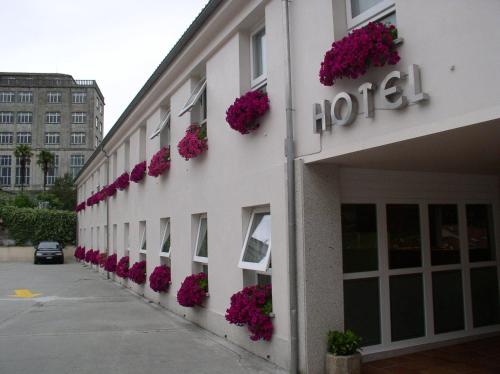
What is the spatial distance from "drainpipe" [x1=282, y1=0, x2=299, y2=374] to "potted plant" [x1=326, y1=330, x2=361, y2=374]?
0.42 metres

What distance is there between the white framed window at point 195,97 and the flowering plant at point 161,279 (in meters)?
4.03

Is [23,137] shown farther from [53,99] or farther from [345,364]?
[345,364]

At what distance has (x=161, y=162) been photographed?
12195 millimetres

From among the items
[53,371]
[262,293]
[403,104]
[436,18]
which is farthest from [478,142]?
[53,371]

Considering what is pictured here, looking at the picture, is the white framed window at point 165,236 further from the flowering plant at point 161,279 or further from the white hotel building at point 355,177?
the white hotel building at point 355,177

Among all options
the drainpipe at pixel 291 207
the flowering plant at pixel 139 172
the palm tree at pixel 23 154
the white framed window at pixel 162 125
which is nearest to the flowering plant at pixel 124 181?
the flowering plant at pixel 139 172

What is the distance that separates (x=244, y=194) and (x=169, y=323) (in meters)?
3.88

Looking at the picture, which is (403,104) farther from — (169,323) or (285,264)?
(169,323)

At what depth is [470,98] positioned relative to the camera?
12.9 feet

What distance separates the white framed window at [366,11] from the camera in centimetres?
512

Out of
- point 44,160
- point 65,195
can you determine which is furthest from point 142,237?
point 44,160

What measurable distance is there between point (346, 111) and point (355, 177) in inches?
60.2

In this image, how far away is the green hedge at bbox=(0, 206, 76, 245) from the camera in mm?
39188

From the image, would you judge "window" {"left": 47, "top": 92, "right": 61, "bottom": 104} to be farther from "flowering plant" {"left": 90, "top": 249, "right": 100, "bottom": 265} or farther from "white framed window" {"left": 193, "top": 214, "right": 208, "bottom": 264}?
"white framed window" {"left": 193, "top": 214, "right": 208, "bottom": 264}
